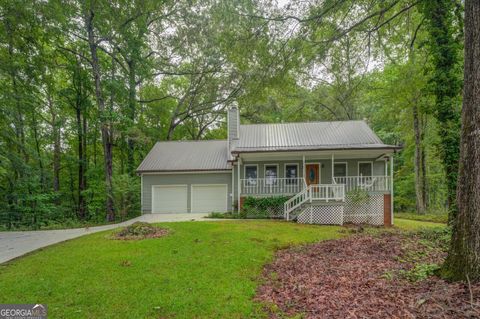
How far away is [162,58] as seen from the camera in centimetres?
1872

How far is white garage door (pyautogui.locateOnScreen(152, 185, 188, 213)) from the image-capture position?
591 inches

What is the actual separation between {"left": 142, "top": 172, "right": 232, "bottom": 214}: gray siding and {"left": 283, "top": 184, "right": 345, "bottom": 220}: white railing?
162 inches

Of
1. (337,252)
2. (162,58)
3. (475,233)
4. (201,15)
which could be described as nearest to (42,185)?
(162,58)

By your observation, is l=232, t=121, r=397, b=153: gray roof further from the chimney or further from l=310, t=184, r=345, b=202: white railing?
l=310, t=184, r=345, b=202: white railing

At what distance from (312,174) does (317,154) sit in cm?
170

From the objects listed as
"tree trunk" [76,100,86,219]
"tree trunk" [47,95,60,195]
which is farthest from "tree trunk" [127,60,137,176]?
"tree trunk" [47,95,60,195]

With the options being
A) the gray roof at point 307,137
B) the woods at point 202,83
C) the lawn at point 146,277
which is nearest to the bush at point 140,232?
the lawn at point 146,277

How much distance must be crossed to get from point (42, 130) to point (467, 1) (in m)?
21.4

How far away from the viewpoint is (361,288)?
146 inches

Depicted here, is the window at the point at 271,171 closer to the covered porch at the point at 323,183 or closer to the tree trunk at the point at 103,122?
the covered porch at the point at 323,183

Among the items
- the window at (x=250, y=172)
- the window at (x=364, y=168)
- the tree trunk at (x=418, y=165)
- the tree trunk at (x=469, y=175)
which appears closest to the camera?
the tree trunk at (x=469, y=175)

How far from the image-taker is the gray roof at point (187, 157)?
14945 mm

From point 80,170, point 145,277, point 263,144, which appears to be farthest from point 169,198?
point 145,277

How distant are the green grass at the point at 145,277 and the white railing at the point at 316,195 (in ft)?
13.6
